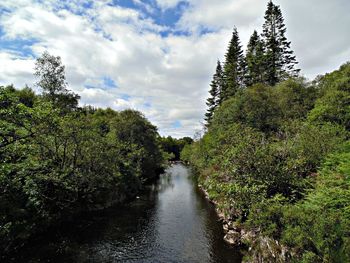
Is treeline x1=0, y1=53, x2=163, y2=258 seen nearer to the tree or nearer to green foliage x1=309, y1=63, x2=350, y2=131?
the tree

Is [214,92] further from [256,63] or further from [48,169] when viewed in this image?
[48,169]

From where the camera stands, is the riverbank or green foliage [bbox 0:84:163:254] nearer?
the riverbank

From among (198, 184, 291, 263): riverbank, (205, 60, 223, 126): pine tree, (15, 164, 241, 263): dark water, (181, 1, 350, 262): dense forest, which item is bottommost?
(15, 164, 241, 263): dark water

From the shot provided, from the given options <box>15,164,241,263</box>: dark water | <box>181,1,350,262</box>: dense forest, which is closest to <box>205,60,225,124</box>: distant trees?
<box>181,1,350,262</box>: dense forest

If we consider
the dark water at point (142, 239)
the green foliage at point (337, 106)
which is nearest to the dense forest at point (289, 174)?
the green foliage at point (337, 106)

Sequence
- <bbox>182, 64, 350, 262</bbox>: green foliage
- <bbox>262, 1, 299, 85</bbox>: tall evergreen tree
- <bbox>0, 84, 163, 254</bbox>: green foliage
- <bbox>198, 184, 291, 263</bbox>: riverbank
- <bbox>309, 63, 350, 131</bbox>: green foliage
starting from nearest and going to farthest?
1. <bbox>182, 64, 350, 262</bbox>: green foliage
2. <bbox>198, 184, 291, 263</bbox>: riverbank
3. <bbox>0, 84, 163, 254</bbox>: green foliage
4. <bbox>309, 63, 350, 131</bbox>: green foliage
5. <bbox>262, 1, 299, 85</bbox>: tall evergreen tree

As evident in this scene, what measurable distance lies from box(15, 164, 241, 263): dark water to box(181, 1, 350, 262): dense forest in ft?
5.95

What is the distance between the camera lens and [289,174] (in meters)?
16.2

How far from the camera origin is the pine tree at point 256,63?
38.9 metres

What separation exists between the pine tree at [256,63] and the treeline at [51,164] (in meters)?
24.5

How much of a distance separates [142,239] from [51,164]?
31.2ft

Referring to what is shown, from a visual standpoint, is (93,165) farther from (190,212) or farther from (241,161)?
(241,161)

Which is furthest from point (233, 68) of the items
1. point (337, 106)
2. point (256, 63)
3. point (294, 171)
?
point (294, 171)

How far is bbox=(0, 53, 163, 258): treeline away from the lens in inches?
469
